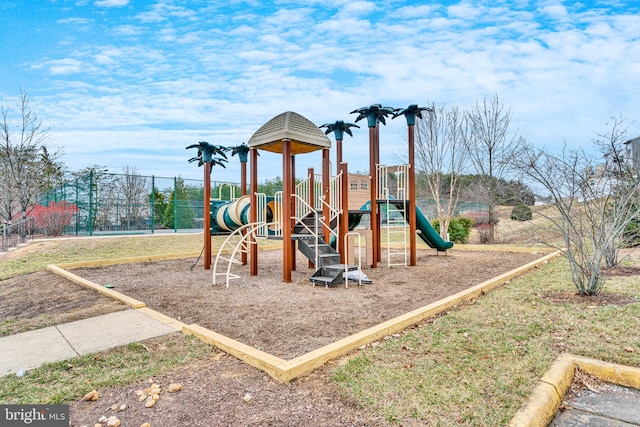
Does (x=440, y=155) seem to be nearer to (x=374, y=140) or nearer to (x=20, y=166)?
(x=374, y=140)

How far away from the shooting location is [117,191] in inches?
677

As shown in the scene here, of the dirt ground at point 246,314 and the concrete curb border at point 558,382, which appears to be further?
the dirt ground at point 246,314

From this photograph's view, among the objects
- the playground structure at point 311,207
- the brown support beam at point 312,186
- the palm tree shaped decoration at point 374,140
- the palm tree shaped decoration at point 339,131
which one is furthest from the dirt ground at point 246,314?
the palm tree shaped decoration at point 339,131

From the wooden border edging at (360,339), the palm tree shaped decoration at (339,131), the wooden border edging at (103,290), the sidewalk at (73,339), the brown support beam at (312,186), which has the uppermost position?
the palm tree shaped decoration at (339,131)

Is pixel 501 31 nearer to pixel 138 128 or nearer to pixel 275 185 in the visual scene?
pixel 138 128

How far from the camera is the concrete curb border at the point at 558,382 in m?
2.20

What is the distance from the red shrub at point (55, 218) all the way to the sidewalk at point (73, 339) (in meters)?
14.0

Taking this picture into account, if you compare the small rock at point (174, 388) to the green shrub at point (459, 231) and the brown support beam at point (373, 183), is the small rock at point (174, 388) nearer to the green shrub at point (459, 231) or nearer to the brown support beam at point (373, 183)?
the brown support beam at point (373, 183)

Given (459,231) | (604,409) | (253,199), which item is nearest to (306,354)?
(604,409)

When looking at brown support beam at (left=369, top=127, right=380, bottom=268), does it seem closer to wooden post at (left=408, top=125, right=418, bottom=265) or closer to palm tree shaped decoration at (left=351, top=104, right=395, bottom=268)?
palm tree shaped decoration at (left=351, top=104, right=395, bottom=268)

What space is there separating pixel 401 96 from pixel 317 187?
256 inches

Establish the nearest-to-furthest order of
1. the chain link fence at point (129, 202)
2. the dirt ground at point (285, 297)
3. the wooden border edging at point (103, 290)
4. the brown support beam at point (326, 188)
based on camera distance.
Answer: the dirt ground at point (285, 297)
the wooden border edging at point (103, 290)
the brown support beam at point (326, 188)
the chain link fence at point (129, 202)

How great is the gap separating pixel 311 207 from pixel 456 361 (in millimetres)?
5947

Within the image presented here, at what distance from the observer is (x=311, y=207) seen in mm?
8617
